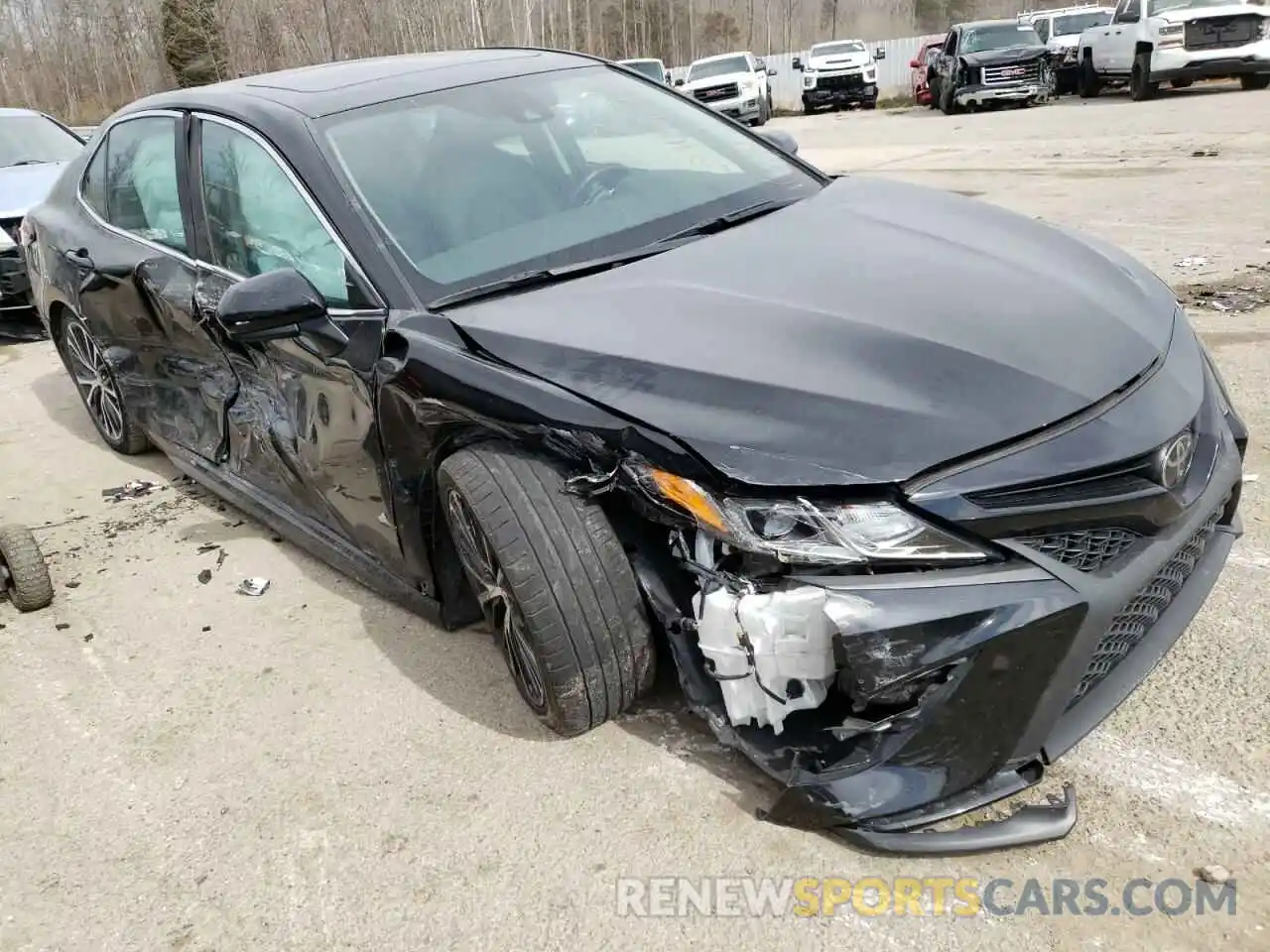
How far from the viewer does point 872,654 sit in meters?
1.83

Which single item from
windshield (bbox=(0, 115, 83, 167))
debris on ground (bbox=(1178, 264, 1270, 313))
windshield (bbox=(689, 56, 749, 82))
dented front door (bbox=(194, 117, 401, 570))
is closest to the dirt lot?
dented front door (bbox=(194, 117, 401, 570))

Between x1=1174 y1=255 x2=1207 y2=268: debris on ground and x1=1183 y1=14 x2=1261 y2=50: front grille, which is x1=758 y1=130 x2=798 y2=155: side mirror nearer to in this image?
x1=1174 y1=255 x2=1207 y2=268: debris on ground

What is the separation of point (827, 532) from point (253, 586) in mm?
2354

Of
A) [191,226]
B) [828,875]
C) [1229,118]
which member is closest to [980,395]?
[828,875]

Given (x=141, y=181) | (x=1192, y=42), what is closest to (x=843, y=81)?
(x=1192, y=42)

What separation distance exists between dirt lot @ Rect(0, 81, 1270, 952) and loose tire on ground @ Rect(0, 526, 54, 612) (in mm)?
69

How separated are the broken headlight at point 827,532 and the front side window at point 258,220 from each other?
1278 mm

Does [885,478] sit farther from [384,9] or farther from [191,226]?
[384,9]

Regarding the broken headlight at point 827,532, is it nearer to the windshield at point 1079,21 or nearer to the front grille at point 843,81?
the windshield at point 1079,21

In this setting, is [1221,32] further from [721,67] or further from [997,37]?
[721,67]

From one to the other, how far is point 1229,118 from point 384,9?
106ft

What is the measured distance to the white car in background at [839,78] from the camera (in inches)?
1061

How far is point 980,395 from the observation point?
1998 millimetres

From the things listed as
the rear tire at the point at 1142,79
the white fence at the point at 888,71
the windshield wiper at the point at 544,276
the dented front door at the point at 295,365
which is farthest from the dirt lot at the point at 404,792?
the white fence at the point at 888,71
